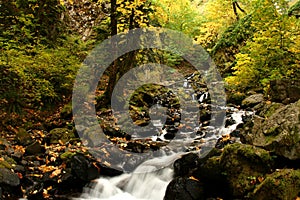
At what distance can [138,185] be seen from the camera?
21.9 feet

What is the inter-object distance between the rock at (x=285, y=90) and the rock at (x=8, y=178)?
7906mm

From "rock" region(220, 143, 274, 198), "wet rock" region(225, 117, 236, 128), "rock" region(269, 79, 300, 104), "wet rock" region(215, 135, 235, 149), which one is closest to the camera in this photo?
"rock" region(220, 143, 274, 198)

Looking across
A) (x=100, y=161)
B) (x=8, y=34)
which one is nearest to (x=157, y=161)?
(x=100, y=161)

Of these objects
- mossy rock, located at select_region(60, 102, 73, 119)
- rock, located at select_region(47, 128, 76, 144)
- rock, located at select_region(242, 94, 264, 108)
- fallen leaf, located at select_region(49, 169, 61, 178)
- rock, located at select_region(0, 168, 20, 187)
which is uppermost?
mossy rock, located at select_region(60, 102, 73, 119)

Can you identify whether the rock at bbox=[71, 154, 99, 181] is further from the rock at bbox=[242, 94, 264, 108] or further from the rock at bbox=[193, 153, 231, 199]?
the rock at bbox=[242, 94, 264, 108]

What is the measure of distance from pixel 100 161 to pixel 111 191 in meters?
0.88

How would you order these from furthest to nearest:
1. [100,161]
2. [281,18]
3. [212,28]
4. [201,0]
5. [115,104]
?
[201,0] < [212,28] < [115,104] < [281,18] < [100,161]

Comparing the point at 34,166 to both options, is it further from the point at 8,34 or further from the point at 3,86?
the point at 8,34

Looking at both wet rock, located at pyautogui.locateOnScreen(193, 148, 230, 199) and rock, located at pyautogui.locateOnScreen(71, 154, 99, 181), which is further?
rock, located at pyautogui.locateOnScreen(71, 154, 99, 181)

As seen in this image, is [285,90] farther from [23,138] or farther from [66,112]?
[23,138]

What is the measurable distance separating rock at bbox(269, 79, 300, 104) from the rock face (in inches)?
121

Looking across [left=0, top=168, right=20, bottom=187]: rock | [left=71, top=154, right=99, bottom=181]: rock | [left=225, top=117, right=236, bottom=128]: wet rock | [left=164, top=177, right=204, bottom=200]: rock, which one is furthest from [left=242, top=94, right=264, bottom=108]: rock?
[left=0, top=168, right=20, bottom=187]: rock

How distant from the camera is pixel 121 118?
9633 millimetres

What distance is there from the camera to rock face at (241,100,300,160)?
4.91 meters
